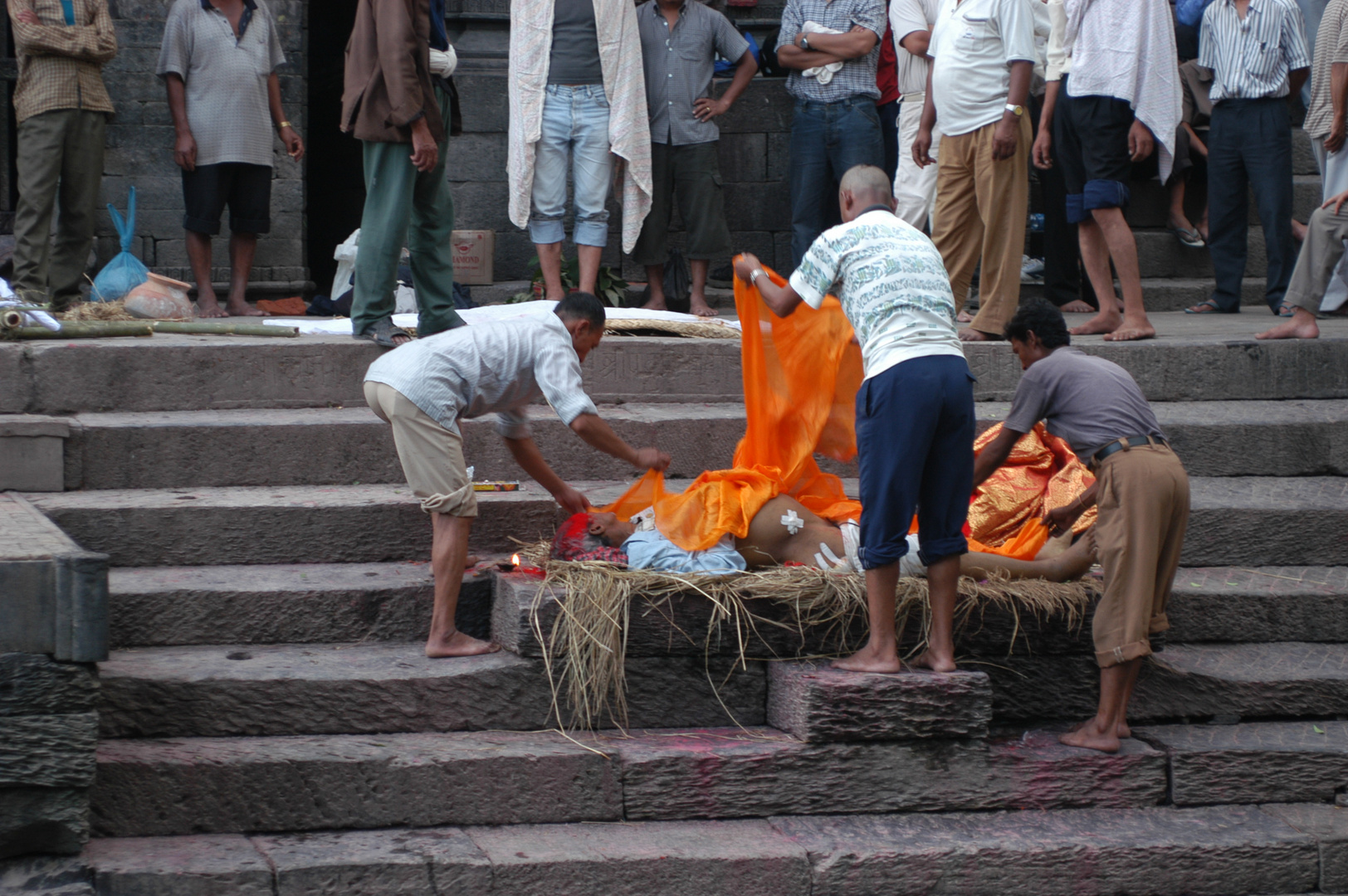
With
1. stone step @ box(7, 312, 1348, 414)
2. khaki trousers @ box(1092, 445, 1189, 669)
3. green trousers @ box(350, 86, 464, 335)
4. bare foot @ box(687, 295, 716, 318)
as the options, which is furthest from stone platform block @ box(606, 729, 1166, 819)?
bare foot @ box(687, 295, 716, 318)

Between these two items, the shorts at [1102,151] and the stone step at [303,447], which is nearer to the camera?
the stone step at [303,447]

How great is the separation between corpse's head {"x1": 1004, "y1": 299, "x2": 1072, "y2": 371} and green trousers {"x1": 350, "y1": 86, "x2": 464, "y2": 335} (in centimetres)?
280

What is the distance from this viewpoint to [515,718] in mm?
4469

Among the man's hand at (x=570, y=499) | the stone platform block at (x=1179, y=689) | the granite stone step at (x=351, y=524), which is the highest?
the man's hand at (x=570, y=499)

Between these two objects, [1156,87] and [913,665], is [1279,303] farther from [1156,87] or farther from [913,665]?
[913,665]

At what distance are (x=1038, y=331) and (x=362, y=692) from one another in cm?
262

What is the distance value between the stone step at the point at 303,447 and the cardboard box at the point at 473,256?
341cm

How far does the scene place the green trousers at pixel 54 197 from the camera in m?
7.03

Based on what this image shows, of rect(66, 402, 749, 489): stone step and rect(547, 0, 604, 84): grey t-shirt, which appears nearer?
rect(66, 402, 749, 489): stone step

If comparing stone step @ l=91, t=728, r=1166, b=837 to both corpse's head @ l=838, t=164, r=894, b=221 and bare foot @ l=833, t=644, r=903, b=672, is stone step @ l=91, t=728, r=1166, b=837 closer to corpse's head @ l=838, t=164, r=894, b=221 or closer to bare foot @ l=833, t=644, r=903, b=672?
bare foot @ l=833, t=644, r=903, b=672

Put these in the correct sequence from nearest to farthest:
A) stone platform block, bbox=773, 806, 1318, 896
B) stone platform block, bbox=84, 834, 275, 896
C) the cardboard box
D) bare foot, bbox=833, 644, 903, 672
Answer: stone platform block, bbox=84, 834, 275, 896 < stone platform block, bbox=773, 806, 1318, 896 < bare foot, bbox=833, 644, 903, 672 < the cardboard box

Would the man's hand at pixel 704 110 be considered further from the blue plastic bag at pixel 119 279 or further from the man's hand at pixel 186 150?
the blue plastic bag at pixel 119 279

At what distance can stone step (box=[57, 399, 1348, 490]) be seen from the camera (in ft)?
17.9

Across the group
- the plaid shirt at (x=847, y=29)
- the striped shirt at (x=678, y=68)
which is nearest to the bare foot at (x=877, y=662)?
the striped shirt at (x=678, y=68)
